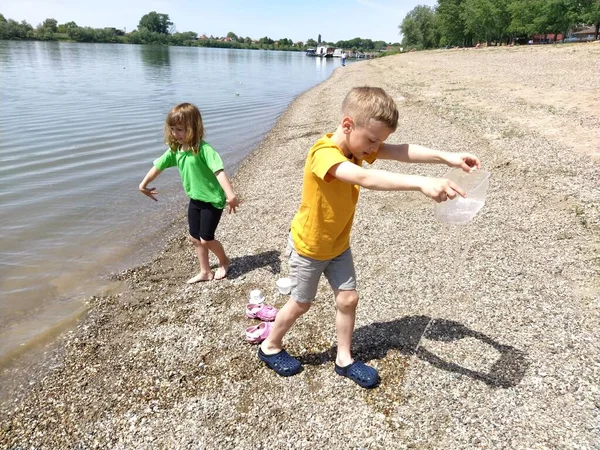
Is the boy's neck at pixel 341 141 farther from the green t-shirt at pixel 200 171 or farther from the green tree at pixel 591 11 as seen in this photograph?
the green tree at pixel 591 11

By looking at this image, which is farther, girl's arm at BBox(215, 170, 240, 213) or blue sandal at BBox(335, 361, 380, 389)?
girl's arm at BBox(215, 170, 240, 213)

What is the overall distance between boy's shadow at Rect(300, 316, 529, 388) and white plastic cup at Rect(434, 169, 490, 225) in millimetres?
1360

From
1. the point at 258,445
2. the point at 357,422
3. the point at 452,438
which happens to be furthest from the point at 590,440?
the point at 258,445

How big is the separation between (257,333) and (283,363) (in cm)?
62

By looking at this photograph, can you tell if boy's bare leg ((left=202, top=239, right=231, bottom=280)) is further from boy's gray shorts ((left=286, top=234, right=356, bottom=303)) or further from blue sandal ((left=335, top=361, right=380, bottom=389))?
blue sandal ((left=335, top=361, right=380, bottom=389))

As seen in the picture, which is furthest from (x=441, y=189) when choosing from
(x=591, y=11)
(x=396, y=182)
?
(x=591, y=11)

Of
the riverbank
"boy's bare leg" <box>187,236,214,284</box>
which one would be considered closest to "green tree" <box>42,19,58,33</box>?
"boy's bare leg" <box>187,236,214,284</box>

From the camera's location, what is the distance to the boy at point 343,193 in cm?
257

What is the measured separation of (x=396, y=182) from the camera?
2498mm

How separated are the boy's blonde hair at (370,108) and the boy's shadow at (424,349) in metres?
2.28

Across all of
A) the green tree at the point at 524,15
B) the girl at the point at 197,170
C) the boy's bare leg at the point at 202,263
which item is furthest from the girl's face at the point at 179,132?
A: the green tree at the point at 524,15

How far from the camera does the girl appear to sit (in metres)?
4.80

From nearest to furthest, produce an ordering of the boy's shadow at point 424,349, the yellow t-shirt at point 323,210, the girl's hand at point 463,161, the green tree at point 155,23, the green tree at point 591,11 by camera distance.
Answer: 1. the yellow t-shirt at point 323,210
2. the girl's hand at point 463,161
3. the boy's shadow at point 424,349
4. the green tree at point 591,11
5. the green tree at point 155,23

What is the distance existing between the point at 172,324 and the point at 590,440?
4044mm
